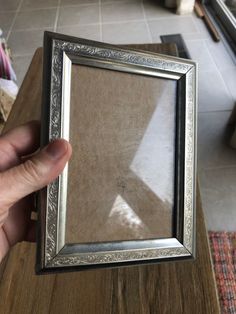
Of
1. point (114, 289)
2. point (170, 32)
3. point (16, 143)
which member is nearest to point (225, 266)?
point (114, 289)

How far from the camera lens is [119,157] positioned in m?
0.45

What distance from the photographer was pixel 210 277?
0.51m

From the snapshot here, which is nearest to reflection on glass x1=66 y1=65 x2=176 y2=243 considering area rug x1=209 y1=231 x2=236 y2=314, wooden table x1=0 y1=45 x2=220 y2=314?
wooden table x1=0 y1=45 x2=220 y2=314

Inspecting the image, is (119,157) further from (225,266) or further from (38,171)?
(225,266)

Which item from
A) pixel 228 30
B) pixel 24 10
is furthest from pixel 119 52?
pixel 24 10

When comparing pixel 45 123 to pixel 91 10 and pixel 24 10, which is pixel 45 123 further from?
pixel 24 10

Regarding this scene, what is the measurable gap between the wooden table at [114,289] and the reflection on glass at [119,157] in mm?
123

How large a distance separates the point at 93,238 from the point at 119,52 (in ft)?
0.98

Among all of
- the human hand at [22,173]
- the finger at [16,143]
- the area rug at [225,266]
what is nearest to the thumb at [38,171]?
the human hand at [22,173]

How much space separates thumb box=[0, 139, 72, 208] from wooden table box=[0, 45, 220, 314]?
21cm

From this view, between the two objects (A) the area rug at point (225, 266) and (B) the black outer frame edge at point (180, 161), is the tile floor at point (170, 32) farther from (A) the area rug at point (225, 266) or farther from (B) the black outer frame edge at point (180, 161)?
(B) the black outer frame edge at point (180, 161)

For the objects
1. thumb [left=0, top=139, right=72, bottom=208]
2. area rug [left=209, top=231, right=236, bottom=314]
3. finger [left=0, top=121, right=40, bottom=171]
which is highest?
thumb [left=0, top=139, right=72, bottom=208]

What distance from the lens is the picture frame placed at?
407 mm

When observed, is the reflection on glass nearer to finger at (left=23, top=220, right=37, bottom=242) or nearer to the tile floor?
finger at (left=23, top=220, right=37, bottom=242)
